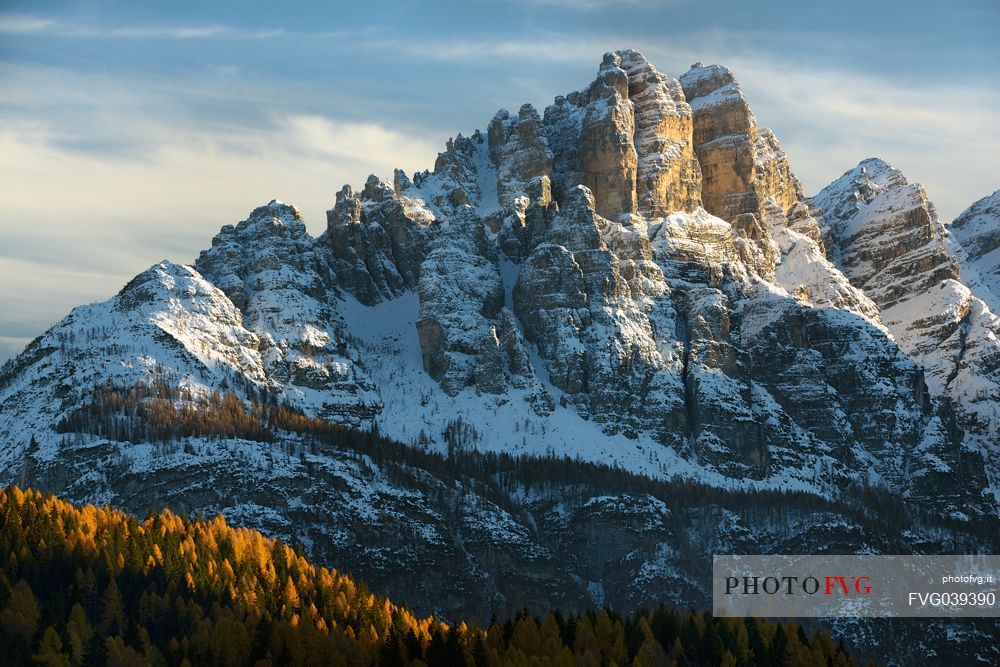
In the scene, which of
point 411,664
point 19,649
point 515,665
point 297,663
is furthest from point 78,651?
point 515,665

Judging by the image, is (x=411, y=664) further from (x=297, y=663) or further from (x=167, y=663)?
(x=167, y=663)

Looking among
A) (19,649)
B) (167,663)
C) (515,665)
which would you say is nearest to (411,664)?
(515,665)

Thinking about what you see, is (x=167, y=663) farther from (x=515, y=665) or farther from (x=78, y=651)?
(x=515, y=665)

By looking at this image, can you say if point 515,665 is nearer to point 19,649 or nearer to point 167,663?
point 167,663

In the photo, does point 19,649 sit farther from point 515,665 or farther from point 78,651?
point 515,665

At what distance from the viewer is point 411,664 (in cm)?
19788

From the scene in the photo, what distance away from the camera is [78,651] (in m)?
197

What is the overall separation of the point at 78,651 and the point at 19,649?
717cm

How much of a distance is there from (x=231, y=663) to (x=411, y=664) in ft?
72.4

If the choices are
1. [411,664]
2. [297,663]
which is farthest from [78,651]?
[411,664]

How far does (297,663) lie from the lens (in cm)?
19838

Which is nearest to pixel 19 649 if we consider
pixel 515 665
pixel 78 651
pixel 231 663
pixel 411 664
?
pixel 78 651

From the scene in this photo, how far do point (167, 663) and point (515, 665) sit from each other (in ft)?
140

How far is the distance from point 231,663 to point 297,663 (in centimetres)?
808
